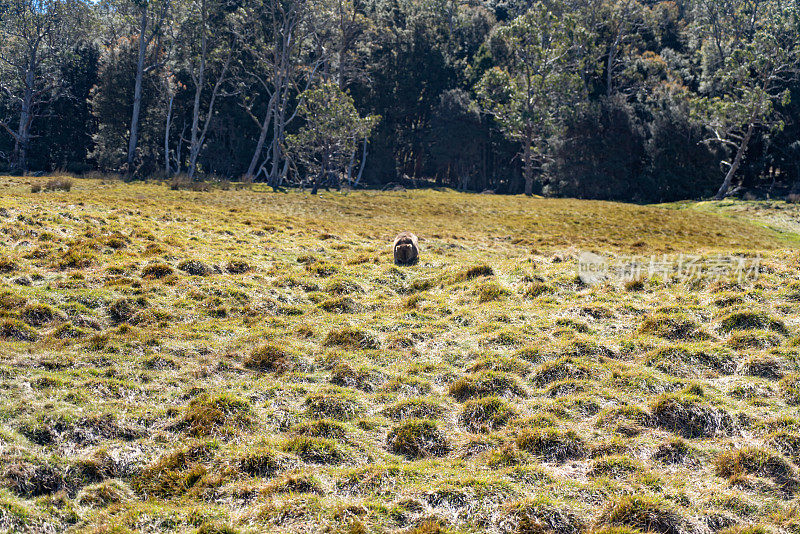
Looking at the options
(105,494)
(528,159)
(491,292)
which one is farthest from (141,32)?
(105,494)

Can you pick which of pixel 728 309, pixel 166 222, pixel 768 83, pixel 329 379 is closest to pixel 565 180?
pixel 768 83

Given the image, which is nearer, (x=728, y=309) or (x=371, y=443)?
(x=371, y=443)

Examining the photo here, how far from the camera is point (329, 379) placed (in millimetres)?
9109

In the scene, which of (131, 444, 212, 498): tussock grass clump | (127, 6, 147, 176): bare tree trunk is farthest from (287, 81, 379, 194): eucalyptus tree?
(131, 444, 212, 498): tussock grass clump

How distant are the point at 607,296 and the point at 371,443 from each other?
7.24 m

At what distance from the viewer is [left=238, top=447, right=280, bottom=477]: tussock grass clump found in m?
6.42

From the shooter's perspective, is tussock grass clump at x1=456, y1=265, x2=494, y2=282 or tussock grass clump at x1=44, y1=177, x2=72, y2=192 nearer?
tussock grass clump at x1=456, y1=265, x2=494, y2=282

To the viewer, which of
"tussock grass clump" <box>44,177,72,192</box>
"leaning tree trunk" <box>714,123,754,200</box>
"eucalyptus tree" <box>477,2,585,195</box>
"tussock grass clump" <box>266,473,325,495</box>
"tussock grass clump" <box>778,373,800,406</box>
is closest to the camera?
"tussock grass clump" <box>266,473,325,495</box>

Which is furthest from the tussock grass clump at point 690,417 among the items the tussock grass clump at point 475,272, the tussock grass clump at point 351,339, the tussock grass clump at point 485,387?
the tussock grass clump at point 475,272

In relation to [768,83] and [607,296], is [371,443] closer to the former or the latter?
[607,296]

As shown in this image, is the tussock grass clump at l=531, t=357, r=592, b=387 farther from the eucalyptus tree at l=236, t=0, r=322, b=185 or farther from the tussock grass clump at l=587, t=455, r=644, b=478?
the eucalyptus tree at l=236, t=0, r=322, b=185

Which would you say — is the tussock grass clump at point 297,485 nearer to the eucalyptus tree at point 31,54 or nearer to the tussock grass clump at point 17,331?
the tussock grass clump at point 17,331

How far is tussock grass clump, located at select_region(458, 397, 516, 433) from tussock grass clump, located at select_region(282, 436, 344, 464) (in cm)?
174

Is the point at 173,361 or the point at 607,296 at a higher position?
the point at 607,296
